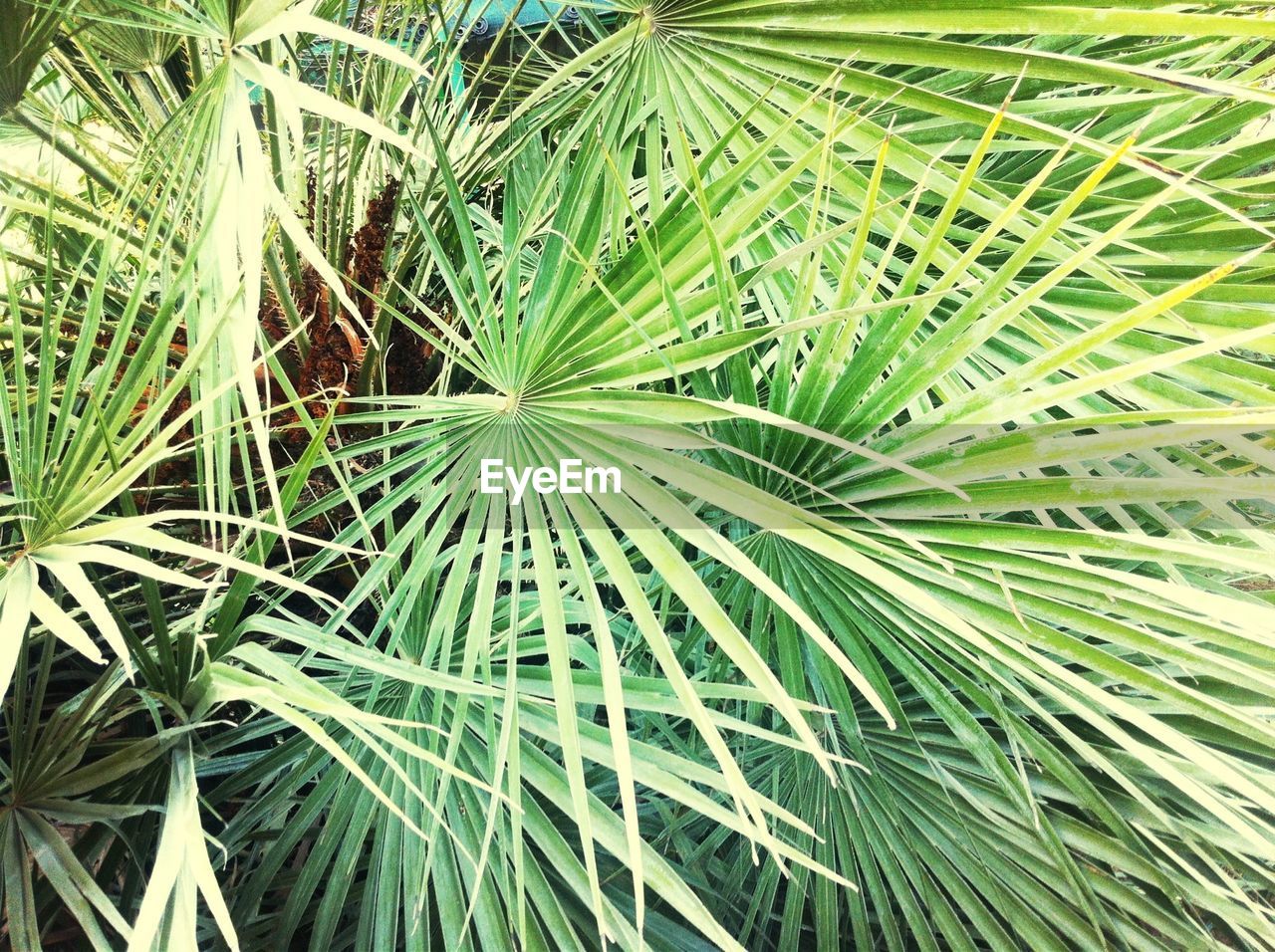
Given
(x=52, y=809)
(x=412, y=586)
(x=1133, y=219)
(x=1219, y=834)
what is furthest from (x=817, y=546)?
(x=52, y=809)

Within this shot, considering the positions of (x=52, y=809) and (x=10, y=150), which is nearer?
(x=52, y=809)

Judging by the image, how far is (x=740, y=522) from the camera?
0.87 m

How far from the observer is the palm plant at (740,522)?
1.58ft

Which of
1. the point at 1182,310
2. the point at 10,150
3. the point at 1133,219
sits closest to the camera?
the point at 1133,219

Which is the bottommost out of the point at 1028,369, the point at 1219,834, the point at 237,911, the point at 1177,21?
the point at 237,911

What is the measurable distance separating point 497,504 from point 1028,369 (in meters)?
0.40

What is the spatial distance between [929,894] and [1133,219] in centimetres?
55

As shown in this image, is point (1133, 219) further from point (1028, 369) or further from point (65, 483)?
point (65, 483)

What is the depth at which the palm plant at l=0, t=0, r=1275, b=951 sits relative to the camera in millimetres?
480

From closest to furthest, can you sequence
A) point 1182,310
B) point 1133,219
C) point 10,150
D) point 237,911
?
point 1133,219 < point 1182,310 < point 237,911 < point 10,150

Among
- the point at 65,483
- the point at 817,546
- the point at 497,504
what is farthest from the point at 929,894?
the point at 65,483

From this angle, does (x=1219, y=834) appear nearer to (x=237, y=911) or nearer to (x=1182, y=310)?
(x=1182, y=310)

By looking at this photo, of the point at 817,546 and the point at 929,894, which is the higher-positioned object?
the point at 817,546

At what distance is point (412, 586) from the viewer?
661 millimetres
